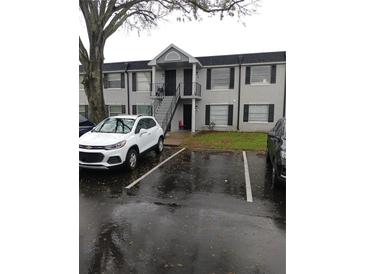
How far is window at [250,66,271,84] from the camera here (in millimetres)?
17703

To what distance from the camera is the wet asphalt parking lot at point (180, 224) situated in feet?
9.66

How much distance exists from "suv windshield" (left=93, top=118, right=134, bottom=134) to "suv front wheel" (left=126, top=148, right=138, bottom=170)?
2.21ft

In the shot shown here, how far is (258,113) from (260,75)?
277cm

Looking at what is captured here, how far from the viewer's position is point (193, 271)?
2793mm

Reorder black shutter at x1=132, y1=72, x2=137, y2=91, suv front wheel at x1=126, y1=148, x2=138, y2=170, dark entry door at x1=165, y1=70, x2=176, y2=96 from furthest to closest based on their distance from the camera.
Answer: black shutter at x1=132, y1=72, x2=137, y2=91 → dark entry door at x1=165, y1=70, x2=176, y2=96 → suv front wheel at x1=126, y1=148, x2=138, y2=170

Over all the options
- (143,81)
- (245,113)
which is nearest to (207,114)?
(245,113)

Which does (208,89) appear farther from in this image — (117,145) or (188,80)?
(117,145)

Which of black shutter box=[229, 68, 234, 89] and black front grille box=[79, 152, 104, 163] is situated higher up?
black shutter box=[229, 68, 234, 89]

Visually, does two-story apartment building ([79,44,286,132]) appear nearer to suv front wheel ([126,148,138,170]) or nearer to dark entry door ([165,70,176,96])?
dark entry door ([165,70,176,96])

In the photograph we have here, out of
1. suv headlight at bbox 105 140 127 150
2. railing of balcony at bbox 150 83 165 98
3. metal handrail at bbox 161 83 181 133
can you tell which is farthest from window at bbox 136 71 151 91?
suv headlight at bbox 105 140 127 150
